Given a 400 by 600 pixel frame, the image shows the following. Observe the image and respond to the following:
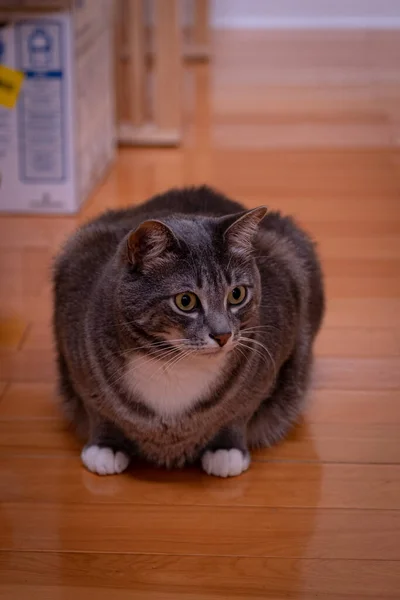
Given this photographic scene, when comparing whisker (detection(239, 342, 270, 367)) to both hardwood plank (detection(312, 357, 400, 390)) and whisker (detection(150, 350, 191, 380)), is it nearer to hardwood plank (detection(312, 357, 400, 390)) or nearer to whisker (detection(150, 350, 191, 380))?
whisker (detection(150, 350, 191, 380))

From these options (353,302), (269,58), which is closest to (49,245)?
(353,302)

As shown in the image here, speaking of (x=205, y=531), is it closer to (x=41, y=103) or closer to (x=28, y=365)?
(x=28, y=365)

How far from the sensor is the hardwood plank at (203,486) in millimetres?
1485

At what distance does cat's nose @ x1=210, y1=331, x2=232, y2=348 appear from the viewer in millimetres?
1315

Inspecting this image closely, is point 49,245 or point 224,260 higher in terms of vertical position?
point 224,260

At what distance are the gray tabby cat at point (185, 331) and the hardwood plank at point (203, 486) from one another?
0.02 metres

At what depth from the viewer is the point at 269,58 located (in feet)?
13.5

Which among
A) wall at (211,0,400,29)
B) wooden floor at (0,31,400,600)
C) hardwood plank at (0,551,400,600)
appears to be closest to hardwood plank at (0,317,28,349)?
wooden floor at (0,31,400,600)

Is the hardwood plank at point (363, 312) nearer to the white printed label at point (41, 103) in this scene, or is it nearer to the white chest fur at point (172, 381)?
the white chest fur at point (172, 381)

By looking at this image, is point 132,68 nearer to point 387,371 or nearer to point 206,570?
point 387,371

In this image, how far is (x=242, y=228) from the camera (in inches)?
53.9

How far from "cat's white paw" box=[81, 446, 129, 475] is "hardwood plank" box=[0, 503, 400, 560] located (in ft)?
0.26

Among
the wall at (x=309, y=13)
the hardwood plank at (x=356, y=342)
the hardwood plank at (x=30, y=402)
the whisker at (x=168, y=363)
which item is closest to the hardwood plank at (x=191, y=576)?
the whisker at (x=168, y=363)

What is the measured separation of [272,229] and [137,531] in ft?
1.84
